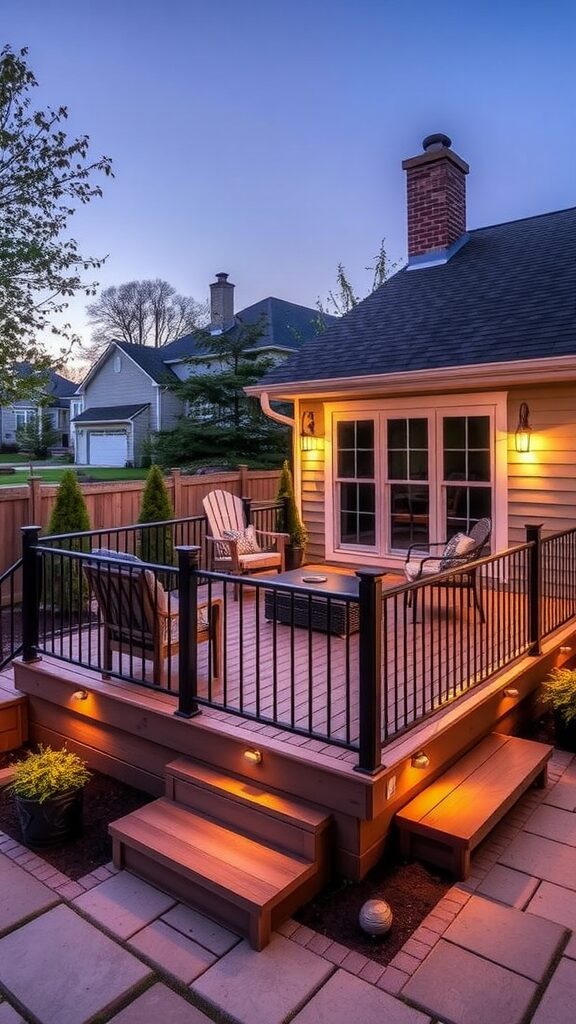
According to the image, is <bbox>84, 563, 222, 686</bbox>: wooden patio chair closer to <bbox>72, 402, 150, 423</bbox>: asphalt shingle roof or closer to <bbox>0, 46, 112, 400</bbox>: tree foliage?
<bbox>0, 46, 112, 400</bbox>: tree foliage

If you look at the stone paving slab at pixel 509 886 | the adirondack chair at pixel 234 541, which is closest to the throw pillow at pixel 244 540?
the adirondack chair at pixel 234 541

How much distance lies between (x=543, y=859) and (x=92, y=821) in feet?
7.67

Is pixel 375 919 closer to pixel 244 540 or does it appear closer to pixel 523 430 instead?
pixel 244 540

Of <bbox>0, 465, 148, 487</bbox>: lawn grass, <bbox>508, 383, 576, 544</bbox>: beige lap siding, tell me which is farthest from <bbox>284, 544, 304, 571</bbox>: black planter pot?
<bbox>0, 465, 148, 487</bbox>: lawn grass

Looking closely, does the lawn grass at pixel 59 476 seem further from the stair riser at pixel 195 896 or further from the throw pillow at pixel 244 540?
the stair riser at pixel 195 896

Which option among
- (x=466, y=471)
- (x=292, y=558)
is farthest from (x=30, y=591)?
(x=466, y=471)

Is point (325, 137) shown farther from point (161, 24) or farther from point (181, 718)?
point (181, 718)

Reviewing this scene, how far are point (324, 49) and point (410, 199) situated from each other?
9.09 ft

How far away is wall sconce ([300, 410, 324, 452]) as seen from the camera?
25.0ft

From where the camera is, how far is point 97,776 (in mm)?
3977

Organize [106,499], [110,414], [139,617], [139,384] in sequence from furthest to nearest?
[110,414], [139,384], [106,499], [139,617]

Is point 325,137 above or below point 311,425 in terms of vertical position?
above

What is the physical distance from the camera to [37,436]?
3056cm

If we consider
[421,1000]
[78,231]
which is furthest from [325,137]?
[421,1000]
